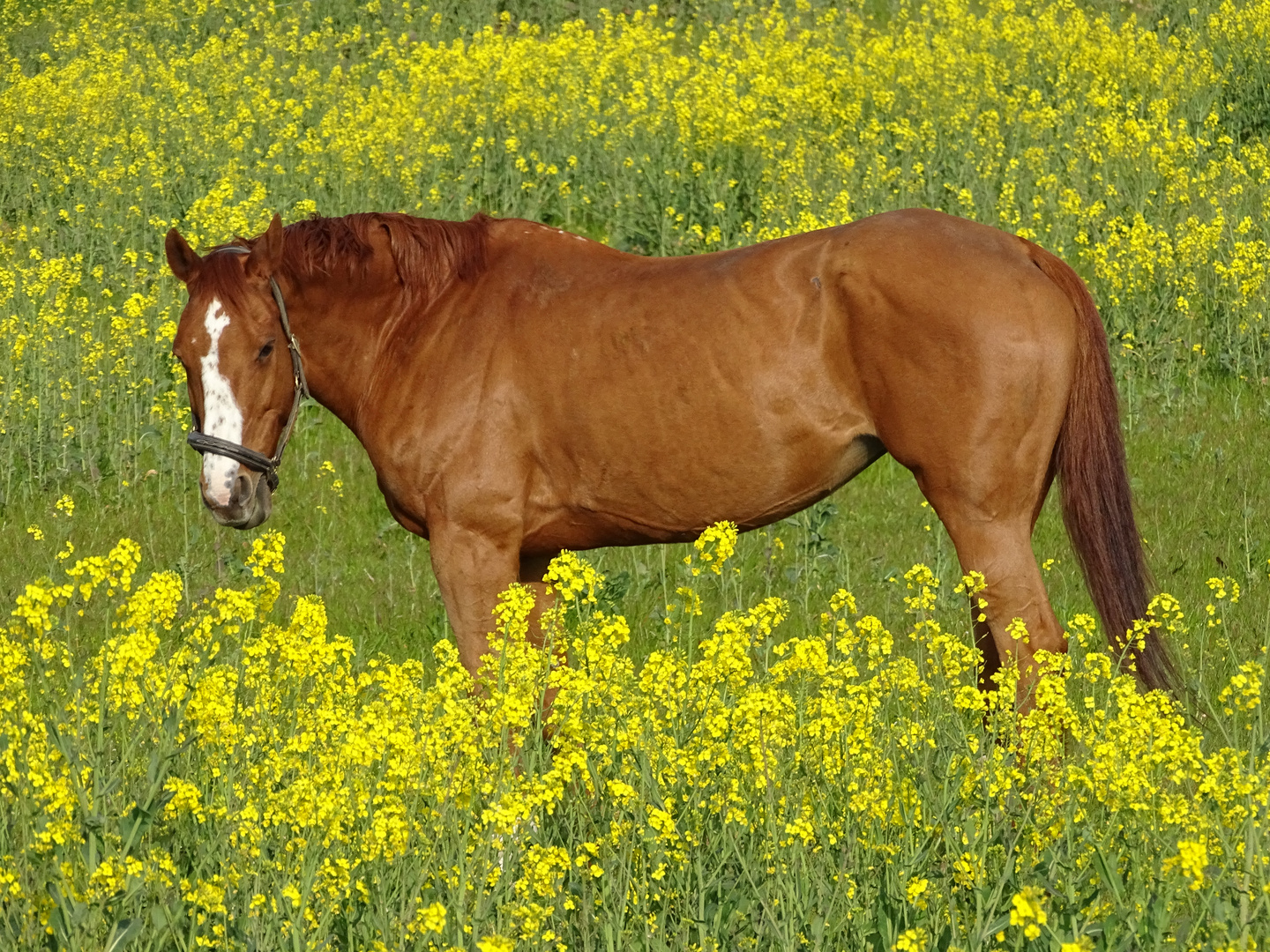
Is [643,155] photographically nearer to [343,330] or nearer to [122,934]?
[343,330]

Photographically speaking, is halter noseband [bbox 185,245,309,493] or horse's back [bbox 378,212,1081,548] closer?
horse's back [bbox 378,212,1081,548]

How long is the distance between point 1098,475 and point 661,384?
1311 mm

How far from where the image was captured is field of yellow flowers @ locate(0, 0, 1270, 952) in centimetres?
309

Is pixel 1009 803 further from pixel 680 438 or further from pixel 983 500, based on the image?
pixel 680 438

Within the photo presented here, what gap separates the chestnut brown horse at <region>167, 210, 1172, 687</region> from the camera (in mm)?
4531

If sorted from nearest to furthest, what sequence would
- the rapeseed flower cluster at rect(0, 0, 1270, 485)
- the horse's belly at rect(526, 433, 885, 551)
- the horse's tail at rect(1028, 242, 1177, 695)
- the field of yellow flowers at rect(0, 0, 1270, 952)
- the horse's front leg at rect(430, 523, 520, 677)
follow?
the field of yellow flowers at rect(0, 0, 1270, 952), the horse's tail at rect(1028, 242, 1177, 695), the horse's belly at rect(526, 433, 885, 551), the horse's front leg at rect(430, 523, 520, 677), the rapeseed flower cluster at rect(0, 0, 1270, 485)

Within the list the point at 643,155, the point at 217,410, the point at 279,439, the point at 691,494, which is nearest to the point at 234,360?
the point at 217,410

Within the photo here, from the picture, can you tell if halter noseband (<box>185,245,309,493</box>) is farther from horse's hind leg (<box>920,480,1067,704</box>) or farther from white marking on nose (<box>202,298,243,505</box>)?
horse's hind leg (<box>920,480,1067,704</box>)

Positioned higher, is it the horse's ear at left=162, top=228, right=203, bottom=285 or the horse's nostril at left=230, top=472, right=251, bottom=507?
the horse's ear at left=162, top=228, right=203, bottom=285

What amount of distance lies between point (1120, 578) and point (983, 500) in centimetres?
50

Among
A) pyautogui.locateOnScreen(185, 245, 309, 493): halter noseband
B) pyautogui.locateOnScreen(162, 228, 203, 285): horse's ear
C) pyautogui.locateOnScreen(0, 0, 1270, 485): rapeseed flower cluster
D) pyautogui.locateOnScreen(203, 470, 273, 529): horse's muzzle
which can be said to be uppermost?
pyautogui.locateOnScreen(162, 228, 203, 285): horse's ear

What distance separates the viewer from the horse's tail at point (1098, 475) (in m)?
4.62

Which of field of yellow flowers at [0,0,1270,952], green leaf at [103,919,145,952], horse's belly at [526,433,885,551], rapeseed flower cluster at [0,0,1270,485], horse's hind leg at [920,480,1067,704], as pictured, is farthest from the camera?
rapeseed flower cluster at [0,0,1270,485]

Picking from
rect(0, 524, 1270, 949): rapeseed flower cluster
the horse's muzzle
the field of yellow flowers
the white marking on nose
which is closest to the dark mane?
the white marking on nose
